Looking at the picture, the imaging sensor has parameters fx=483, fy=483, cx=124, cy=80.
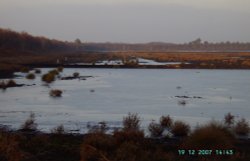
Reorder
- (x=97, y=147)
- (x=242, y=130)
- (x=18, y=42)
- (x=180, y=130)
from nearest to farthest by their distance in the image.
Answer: (x=97, y=147)
(x=180, y=130)
(x=242, y=130)
(x=18, y=42)

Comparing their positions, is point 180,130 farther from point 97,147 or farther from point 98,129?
point 97,147

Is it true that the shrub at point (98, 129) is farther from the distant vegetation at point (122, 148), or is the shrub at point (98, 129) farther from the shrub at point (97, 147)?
the shrub at point (97, 147)

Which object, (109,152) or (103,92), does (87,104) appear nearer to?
(103,92)

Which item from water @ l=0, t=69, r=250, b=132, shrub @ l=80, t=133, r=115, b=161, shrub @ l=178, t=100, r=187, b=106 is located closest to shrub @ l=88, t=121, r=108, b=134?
water @ l=0, t=69, r=250, b=132

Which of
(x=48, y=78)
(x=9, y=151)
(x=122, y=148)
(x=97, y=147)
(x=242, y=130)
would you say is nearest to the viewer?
(x=9, y=151)

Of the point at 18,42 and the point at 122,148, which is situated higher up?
the point at 122,148

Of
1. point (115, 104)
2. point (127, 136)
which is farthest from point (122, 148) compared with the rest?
point (115, 104)

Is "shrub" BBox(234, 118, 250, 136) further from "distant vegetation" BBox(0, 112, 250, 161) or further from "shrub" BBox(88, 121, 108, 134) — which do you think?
"shrub" BBox(88, 121, 108, 134)

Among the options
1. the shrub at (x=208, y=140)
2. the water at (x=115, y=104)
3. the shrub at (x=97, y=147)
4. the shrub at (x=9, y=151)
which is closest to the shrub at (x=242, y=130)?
the water at (x=115, y=104)

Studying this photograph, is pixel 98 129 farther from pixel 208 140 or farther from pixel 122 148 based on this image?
pixel 208 140

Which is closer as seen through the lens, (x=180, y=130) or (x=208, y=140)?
(x=208, y=140)
